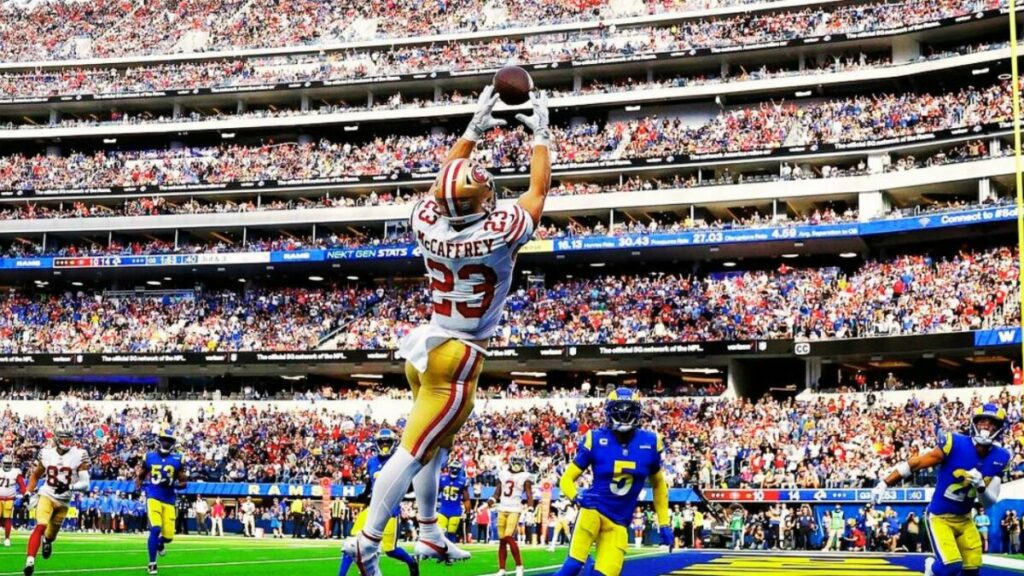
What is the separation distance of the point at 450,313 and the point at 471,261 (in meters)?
0.37

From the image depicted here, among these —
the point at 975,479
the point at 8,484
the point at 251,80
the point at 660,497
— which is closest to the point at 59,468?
the point at 660,497

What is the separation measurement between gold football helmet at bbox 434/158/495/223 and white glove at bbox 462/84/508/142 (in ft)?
1.32

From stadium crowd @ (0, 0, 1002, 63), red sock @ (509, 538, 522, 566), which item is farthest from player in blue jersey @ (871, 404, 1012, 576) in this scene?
stadium crowd @ (0, 0, 1002, 63)

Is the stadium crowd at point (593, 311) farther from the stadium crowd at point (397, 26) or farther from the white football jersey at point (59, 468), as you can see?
the white football jersey at point (59, 468)

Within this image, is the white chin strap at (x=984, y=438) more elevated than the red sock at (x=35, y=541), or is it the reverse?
the white chin strap at (x=984, y=438)

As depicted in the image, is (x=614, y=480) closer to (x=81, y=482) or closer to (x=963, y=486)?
(x=963, y=486)

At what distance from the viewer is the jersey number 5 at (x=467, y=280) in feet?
23.8

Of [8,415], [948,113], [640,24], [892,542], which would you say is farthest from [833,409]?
[8,415]

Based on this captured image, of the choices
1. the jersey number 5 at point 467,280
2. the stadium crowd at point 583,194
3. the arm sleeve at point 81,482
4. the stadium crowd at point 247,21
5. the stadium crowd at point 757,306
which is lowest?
the arm sleeve at point 81,482

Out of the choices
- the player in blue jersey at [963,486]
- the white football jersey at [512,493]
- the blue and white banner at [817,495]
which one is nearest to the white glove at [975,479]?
the player in blue jersey at [963,486]

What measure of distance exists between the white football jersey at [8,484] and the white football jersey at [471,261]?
872 inches

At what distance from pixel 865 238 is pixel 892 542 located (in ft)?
54.8

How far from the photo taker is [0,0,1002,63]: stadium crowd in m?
52.1

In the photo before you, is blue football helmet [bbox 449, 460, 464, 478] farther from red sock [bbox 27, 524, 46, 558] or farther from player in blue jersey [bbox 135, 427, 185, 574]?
red sock [bbox 27, 524, 46, 558]
